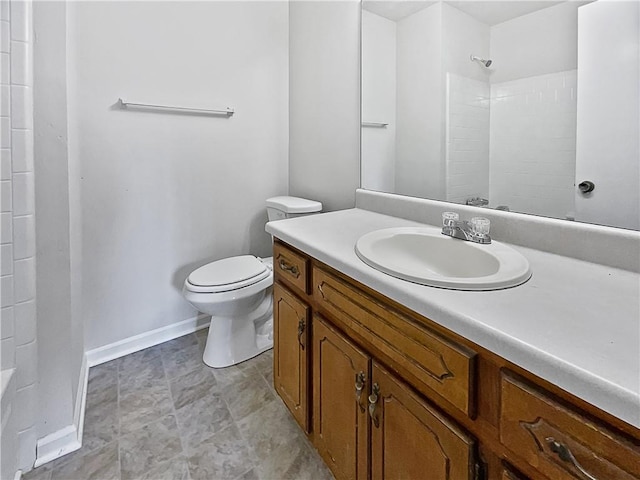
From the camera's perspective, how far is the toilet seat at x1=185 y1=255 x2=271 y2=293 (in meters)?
1.67

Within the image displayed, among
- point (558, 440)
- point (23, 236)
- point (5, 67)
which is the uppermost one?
point (5, 67)

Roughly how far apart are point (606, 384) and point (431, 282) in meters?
0.34

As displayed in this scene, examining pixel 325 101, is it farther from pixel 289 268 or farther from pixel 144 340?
pixel 144 340

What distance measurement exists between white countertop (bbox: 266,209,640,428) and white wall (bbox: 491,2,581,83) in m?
0.56

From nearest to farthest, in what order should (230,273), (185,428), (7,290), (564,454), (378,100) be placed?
(564,454)
(7,290)
(185,428)
(378,100)
(230,273)

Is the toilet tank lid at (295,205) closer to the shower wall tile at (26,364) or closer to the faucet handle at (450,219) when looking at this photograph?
the faucet handle at (450,219)

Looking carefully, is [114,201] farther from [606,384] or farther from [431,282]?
[606,384]

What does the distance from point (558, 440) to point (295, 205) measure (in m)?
1.62

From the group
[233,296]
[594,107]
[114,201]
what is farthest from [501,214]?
[114,201]

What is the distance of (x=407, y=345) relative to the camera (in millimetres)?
741

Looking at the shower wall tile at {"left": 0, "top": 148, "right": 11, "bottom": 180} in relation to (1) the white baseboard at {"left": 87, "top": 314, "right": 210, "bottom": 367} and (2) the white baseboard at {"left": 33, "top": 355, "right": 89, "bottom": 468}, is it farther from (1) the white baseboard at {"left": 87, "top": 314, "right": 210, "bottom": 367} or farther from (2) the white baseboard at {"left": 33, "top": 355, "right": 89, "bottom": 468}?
(1) the white baseboard at {"left": 87, "top": 314, "right": 210, "bottom": 367}

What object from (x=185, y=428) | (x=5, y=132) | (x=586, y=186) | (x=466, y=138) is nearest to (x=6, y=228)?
(x=5, y=132)

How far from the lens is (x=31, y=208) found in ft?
3.67

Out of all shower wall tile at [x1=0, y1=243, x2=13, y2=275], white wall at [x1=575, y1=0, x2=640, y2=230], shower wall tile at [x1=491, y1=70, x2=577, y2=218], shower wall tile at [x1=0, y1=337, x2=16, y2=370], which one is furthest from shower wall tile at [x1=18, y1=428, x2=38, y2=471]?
white wall at [x1=575, y1=0, x2=640, y2=230]
